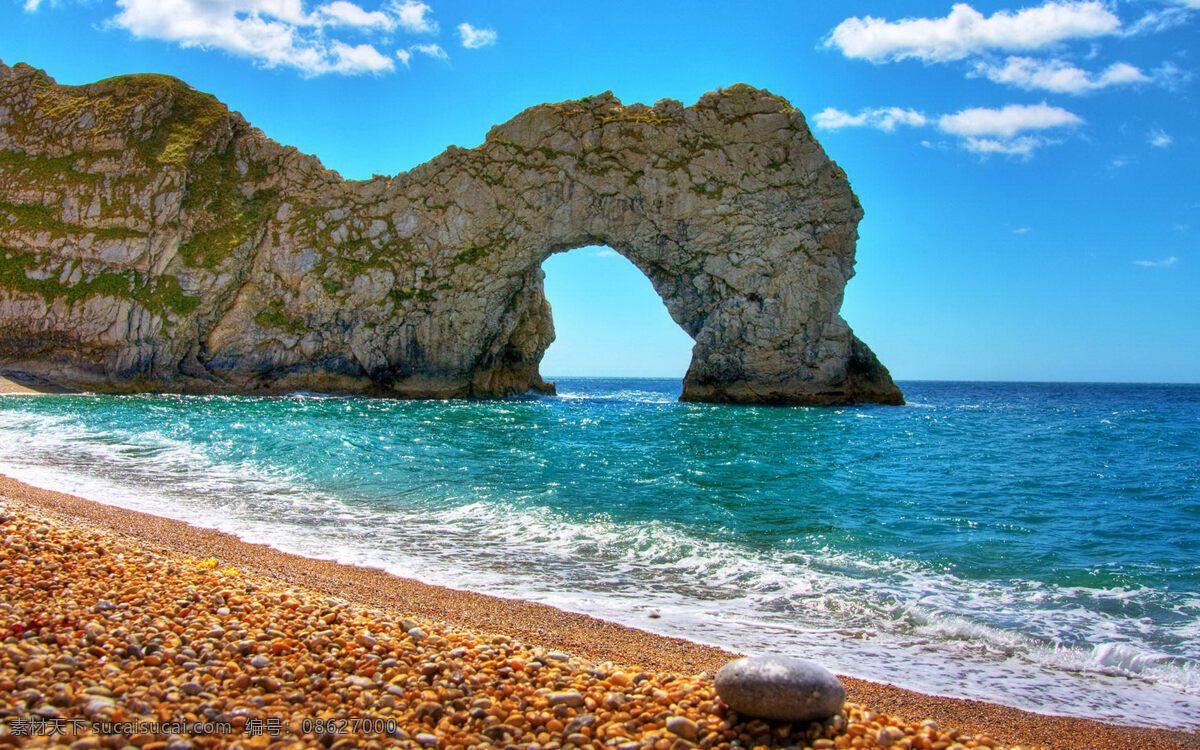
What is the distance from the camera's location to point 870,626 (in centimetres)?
648

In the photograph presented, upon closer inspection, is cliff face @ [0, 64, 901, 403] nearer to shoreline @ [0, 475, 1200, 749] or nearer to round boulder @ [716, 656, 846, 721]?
shoreline @ [0, 475, 1200, 749]

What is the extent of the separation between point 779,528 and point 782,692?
654 cm

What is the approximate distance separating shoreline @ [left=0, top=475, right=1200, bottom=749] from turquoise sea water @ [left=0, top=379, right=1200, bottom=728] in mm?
281

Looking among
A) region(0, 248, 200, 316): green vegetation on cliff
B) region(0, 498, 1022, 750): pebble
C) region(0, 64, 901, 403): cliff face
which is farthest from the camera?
region(0, 64, 901, 403): cliff face

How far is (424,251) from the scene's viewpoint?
44688 millimetres

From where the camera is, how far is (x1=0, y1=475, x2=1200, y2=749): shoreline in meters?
4.64

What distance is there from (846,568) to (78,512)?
33.4 feet

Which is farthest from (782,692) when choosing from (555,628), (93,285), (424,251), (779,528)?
(93,285)

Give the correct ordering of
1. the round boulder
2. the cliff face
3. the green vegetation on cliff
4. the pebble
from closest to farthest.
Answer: the pebble < the round boulder < the green vegetation on cliff < the cliff face

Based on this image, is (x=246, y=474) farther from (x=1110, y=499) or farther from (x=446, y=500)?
(x=1110, y=499)

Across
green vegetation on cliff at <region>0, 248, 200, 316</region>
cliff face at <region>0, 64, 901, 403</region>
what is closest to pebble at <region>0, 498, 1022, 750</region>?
cliff face at <region>0, 64, 901, 403</region>

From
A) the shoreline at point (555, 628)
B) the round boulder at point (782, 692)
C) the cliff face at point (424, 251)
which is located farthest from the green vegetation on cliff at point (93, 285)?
the round boulder at point (782, 692)

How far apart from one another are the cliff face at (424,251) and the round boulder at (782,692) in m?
40.2

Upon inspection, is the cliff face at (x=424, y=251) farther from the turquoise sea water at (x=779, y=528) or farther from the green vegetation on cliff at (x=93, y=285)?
the turquoise sea water at (x=779, y=528)
